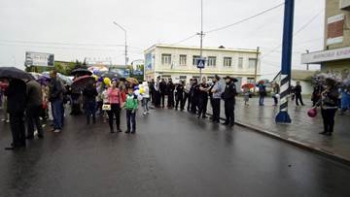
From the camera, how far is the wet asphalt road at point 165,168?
6.09 meters

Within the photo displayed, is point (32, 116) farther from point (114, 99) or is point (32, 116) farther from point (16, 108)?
point (114, 99)

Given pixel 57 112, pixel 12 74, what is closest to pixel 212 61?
pixel 57 112

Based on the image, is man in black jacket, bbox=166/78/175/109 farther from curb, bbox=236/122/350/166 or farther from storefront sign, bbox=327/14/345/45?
curb, bbox=236/122/350/166

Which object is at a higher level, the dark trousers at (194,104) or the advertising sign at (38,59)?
the advertising sign at (38,59)

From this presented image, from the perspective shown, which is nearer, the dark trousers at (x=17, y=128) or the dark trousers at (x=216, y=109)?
the dark trousers at (x=17, y=128)

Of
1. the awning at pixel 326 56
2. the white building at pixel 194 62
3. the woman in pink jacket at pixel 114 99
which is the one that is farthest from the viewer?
the white building at pixel 194 62

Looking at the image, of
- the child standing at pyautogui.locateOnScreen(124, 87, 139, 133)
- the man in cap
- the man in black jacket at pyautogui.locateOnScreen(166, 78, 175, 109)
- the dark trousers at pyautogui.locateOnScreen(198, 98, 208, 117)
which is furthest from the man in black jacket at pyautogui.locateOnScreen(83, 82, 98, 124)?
the man in black jacket at pyautogui.locateOnScreen(166, 78, 175, 109)

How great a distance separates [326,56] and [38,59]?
162 feet

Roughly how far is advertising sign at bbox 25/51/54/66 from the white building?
→ 1647cm

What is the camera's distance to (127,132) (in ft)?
40.4

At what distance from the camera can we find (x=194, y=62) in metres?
63.2

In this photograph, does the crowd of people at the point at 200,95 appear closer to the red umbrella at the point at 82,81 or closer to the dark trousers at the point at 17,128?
the red umbrella at the point at 82,81

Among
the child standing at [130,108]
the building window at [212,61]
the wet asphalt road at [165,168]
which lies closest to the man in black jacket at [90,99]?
the child standing at [130,108]

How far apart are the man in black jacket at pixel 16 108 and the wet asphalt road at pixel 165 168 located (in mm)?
364
